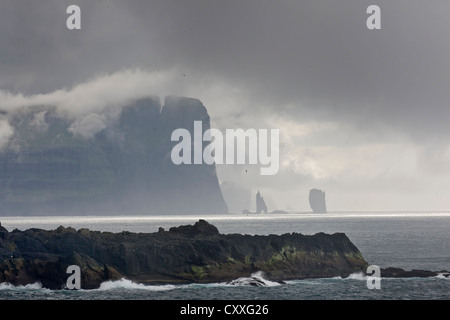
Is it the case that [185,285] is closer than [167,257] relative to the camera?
Yes

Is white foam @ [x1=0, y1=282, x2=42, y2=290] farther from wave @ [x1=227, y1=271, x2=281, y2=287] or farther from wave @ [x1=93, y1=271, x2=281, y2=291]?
wave @ [x1=227, y1=271, x2=281, y2=287]

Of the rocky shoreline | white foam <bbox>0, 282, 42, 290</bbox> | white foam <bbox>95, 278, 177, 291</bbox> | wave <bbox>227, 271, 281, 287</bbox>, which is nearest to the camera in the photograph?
white foam <bbox>0, 282, 42, 290</bbox>

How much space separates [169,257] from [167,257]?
0.22 m

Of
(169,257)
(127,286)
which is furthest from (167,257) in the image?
(127,286)

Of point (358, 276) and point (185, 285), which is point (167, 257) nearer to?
point (185, 285)

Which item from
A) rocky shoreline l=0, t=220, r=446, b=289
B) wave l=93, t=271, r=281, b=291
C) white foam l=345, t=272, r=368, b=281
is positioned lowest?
white foam l=345, t=272, r=368, b=281

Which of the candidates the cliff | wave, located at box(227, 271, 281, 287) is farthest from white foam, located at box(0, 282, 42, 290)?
wave, located at box(227, 271, 281, 287)

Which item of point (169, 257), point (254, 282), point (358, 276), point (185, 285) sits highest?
point (169, 257)

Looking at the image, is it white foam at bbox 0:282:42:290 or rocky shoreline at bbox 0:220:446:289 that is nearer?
white foam at bbox 0:282:42:290

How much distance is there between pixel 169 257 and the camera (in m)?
64.8

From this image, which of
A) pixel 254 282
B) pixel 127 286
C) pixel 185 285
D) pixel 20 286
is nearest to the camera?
pixel 20 286

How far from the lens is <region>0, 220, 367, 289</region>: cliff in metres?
60.4
